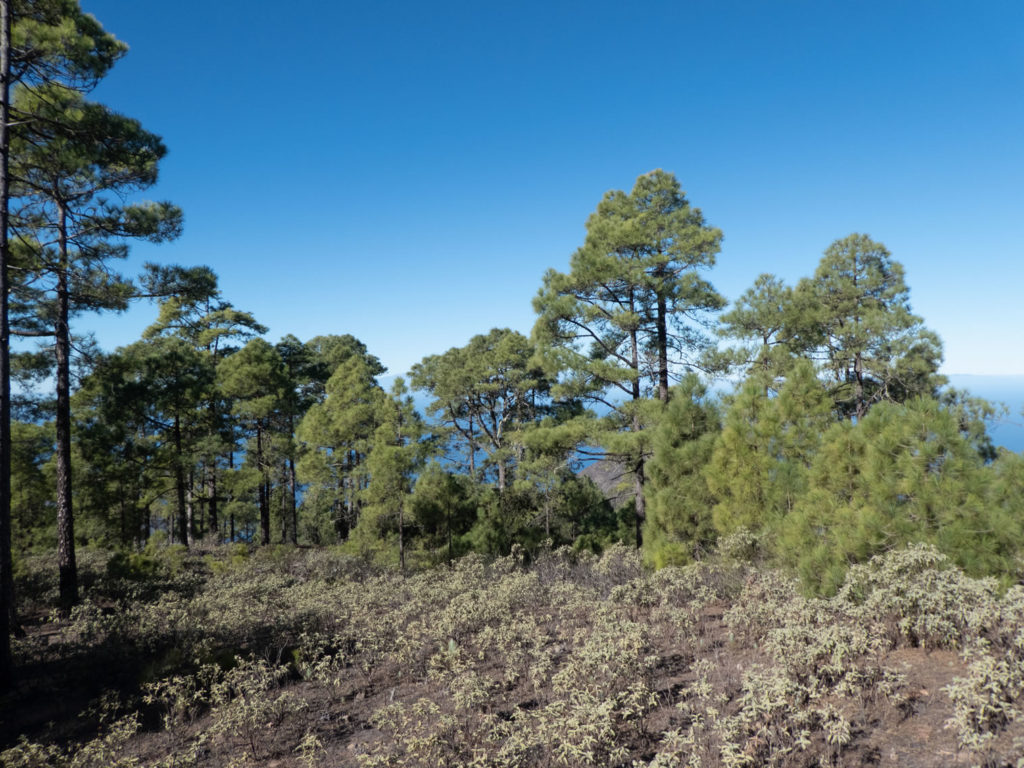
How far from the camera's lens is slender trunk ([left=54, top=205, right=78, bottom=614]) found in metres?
9.77

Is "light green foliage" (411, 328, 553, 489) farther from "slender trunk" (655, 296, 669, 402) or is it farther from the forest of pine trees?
"slender trunk" (655, 296, 669, 402)

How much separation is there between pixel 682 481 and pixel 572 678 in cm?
514

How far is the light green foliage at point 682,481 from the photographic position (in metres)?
9.38

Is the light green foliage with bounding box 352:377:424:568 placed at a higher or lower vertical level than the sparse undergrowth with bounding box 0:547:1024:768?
higher

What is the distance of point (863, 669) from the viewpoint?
434cm

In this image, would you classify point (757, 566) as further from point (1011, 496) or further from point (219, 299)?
point (219, 299)

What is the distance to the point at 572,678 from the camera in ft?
17.0

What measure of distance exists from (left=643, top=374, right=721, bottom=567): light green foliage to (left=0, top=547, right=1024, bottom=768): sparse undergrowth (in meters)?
0.78

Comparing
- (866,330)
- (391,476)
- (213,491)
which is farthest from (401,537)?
(866,330)

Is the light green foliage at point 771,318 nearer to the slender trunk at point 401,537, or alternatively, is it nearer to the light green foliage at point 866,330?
the light green foliage at point 866,330

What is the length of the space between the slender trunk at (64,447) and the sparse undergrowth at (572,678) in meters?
1.20

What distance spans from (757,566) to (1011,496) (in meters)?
3.48

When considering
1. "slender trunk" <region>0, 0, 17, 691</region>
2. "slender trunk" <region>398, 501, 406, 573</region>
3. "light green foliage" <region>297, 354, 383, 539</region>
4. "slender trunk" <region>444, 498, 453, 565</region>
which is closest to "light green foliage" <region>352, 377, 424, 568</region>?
"slender trunk" <region>398, 501, 406, 573</region>

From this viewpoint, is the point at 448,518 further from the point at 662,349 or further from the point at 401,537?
the point at 662,349
